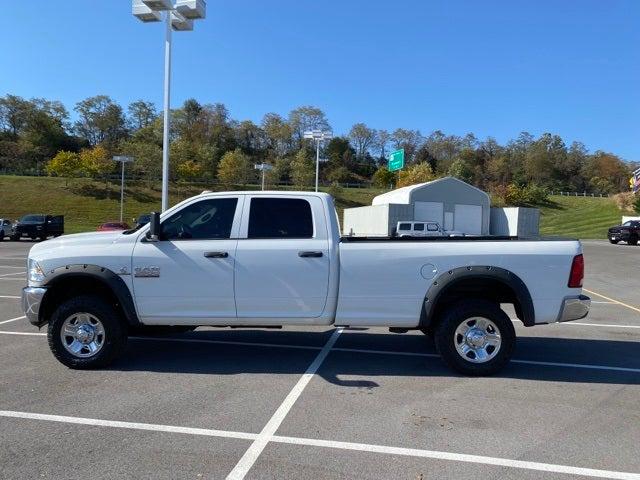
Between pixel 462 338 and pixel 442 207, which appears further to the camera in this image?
pixel 442 207

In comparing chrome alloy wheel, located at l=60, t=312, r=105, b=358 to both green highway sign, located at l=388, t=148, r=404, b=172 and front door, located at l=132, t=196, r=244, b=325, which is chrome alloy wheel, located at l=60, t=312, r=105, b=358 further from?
green highway sign, located at l=388, t=148, r=404, b=172

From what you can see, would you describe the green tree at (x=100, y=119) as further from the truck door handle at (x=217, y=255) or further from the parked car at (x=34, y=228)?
the truck door handle at (x=217, y=255)

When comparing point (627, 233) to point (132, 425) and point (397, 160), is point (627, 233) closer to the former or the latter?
point (397, 160)

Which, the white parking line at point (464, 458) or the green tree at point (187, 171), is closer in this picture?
the white parking line at point (464, 458)

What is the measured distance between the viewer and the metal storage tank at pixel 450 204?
50.2 meters

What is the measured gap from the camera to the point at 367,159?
13625 centimetres

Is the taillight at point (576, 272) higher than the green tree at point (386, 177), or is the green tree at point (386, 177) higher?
the green tree at point (386, 177)

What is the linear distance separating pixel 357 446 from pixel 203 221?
308 cm

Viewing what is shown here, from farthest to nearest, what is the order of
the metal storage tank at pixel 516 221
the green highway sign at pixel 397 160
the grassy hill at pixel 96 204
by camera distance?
the grassy hill at pixel 96 204, the green highway sign at pixel 397 160, the metal storage tank at pixel 516 221

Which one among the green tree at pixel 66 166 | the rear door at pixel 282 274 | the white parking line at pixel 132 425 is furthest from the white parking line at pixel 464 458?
the green tree at pixel 66 166

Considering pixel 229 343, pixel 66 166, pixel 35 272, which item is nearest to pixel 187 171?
pixel 66 166

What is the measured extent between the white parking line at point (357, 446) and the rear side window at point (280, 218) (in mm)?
2292

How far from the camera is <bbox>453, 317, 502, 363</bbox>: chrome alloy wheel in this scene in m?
5.93

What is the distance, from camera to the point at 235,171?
83000 millimetres
